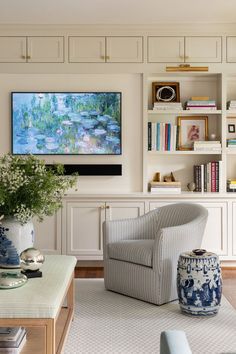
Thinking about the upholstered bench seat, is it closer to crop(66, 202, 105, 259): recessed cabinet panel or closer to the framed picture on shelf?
crop(66, 202, 105, 259): recessed cabinet panel

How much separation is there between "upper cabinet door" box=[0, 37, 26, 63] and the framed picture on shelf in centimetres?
179

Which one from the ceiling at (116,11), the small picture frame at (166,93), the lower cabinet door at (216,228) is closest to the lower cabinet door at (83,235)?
the lower cabinet door at (216,228)

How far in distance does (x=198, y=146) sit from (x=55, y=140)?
4.92 feet

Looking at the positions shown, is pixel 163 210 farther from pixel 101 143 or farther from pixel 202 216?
pixel 101 143

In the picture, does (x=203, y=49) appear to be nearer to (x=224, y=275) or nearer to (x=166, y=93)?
(x=166, y=93)

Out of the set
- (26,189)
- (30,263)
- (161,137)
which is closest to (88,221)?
(161,137)

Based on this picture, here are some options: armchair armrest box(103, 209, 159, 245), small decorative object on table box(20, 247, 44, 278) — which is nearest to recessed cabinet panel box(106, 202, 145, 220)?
armchair armrest box(103, 209, 159, 245)

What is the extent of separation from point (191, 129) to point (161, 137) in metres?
0.37

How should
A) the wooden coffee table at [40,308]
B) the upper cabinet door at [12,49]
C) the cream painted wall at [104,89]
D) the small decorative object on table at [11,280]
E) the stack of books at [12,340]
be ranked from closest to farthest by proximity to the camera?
the wooden coffee table at [40,308], the stack of books at [12,340], the small decorative object on table at [11,280], the upper cabinet door at [12,49], the cream painted wall at [104,89]

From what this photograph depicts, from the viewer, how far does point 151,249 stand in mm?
3807

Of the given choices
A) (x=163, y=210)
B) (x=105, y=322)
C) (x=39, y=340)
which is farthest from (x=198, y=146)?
(x=39, y=340)

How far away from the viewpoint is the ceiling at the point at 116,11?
470 centimetres

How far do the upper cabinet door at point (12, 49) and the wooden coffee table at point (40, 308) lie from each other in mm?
2939

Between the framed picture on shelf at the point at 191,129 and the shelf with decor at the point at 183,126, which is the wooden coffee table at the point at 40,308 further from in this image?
the framed picture on shelf at the point at 191,129
